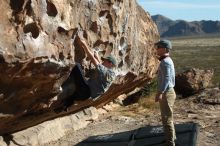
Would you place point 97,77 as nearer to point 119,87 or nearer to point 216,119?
point 119,87

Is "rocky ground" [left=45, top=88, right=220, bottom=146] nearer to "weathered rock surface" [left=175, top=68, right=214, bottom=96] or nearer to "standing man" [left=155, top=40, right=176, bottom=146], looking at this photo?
"weathered rock surface" [left=175, top=68, right=214, bottom=96]

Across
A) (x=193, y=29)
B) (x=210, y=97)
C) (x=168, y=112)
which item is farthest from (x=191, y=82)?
(x=193, y=29)

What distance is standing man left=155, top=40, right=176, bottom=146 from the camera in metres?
7.80

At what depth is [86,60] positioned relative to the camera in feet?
28.3

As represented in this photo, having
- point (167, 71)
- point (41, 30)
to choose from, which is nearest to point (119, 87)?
point (167, 71)

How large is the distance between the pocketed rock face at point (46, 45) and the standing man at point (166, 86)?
1.29 metres

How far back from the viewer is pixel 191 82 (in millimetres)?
15219

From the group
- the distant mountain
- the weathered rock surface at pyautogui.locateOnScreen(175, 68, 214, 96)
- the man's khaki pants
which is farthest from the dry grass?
the distant mountain

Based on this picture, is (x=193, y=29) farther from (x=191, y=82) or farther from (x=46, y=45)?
(x=46, y=45)

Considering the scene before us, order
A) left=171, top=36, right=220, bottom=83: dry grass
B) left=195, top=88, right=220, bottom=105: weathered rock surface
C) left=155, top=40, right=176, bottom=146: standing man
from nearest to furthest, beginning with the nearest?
left=155, top=40, right=176, bottom=146: standing man → left=195, top=88, right=220, bottom=105: weathered rock surface → left=171, top=36, right=220, bottom=83: dry grass

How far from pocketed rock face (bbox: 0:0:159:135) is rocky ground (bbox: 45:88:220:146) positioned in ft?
2.34

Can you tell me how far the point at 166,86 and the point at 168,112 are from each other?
0.43 meters

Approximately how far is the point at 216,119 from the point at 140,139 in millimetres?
3279

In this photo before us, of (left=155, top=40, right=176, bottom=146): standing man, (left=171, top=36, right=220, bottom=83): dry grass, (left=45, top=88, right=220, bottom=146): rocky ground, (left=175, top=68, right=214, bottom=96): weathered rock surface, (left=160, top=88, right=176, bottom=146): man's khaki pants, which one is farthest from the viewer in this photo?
(left=171, top=36, right=220, bottom=83): dry grass
